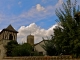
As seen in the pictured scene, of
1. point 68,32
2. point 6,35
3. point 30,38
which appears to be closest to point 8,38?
point 6,35

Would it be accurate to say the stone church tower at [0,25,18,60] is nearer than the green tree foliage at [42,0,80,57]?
No

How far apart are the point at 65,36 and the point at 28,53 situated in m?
13.6

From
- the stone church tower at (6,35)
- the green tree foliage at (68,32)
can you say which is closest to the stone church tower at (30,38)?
the stone church tower at (6,35)

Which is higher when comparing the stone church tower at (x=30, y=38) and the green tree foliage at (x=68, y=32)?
the stone church tower at (x=30, y=38)

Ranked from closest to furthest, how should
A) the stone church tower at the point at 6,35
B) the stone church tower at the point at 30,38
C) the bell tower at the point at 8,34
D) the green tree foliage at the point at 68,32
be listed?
the green tree foliage at the point at 68,32 < the stone church tower at the point at 6,35 < the bell tower at the point at 8,34 < the stone church tower at the point at 30,38

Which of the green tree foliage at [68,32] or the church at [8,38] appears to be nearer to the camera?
the green tree foliage at [68,32]

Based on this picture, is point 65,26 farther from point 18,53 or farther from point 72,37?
point 18,53

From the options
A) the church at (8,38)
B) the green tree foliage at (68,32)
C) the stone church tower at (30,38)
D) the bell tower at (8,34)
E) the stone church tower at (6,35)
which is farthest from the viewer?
the stone church tower at (30,38)

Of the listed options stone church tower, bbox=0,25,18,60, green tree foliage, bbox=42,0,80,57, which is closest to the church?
stone church tower, bbox=0,25,18,60

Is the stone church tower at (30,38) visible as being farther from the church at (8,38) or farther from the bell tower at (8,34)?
the bell tower at (8,34)

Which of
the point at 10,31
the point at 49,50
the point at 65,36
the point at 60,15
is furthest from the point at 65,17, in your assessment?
the point at 10,31

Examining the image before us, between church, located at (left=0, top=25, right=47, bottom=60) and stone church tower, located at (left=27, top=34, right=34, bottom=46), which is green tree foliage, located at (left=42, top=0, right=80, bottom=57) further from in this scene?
stone church tower, located at (left=27, top=34, right=34, bottom=46)

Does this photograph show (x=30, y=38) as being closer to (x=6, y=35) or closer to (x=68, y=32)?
(x=6, y=35)

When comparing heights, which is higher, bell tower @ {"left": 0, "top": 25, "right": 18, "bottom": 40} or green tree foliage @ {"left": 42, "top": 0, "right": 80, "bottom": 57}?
bell tower @ {"left": 0, "top": 25, "right": 18, "bottom": 40}
